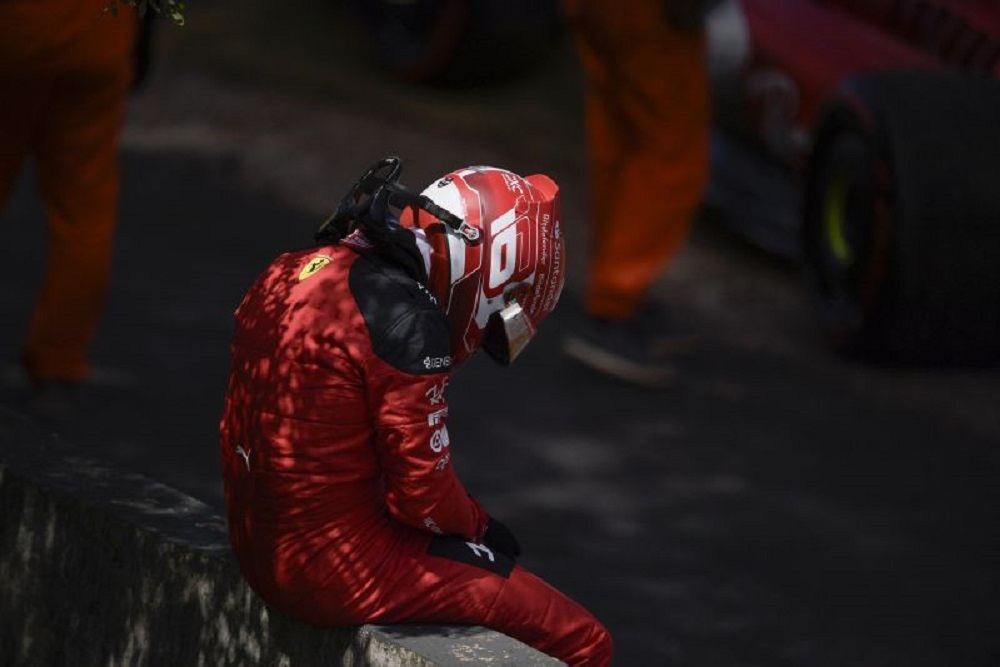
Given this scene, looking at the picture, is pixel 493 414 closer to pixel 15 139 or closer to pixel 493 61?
pixel 15 139

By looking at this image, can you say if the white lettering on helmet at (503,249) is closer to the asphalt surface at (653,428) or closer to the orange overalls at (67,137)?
the asphalt surface at (653,428)

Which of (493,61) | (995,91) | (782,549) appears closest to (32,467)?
(782,549)

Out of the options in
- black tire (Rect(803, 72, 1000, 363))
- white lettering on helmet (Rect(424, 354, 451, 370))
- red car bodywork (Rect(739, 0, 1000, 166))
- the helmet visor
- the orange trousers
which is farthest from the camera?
red car bodywork (Rect(739, 0, 1000, 166))

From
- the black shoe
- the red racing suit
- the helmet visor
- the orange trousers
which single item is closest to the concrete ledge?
the red racing suit

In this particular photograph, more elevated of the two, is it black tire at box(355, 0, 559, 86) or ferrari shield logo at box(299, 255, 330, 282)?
ferrari shield logo at box(299, 255, 330, 282)

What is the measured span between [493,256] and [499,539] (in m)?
0.56

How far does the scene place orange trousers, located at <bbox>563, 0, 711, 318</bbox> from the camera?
6047 mm

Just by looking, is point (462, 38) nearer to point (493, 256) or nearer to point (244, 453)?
point (493, 256)

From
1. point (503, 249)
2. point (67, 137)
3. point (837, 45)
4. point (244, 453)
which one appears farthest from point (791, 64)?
point (244, 453)

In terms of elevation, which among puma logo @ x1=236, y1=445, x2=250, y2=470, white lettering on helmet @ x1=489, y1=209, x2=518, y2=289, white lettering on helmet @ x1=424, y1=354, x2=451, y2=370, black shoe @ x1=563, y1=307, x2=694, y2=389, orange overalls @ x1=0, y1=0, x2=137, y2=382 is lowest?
black shoe @ x1=563, y1=307, x2=694, y2=389

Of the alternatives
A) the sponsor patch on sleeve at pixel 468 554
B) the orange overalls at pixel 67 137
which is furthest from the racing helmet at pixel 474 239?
Result: the orange overalls at pixel 67 137

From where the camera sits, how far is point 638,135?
20.3 feet

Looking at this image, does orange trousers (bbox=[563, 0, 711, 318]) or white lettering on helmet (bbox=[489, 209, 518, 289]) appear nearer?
white lettering on helmet (bbox=[489, 209, 518, 289])

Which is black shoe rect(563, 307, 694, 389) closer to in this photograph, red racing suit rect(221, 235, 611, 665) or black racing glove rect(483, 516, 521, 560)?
black racing glove rect(483, 516, 521, 560)
